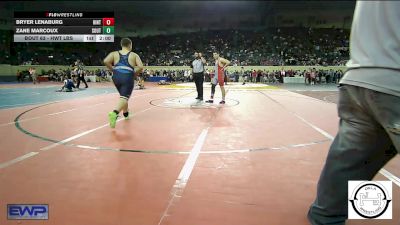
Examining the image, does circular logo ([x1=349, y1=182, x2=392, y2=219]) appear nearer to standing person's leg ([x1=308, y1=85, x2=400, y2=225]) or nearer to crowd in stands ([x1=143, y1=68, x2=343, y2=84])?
standing person's leg ([x1=308, y1=85, x2=400, y2=225])

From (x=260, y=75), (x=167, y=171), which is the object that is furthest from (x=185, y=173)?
(x=260, y=75)

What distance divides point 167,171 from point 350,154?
1929 millimetres

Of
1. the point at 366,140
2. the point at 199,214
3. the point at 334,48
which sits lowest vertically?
the point at 199,214

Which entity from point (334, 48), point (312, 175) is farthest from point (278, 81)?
point (312, 175)

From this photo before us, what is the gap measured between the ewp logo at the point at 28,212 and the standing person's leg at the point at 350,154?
1945mm

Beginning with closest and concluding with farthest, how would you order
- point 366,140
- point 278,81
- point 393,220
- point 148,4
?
point 366,140 < point 393,220 < point 148,4 < point 278,81

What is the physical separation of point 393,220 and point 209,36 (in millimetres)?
39301

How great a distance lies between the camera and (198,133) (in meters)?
5.29

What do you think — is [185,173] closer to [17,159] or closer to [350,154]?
[350,154]

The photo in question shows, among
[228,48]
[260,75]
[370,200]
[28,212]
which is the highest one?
[228,48]

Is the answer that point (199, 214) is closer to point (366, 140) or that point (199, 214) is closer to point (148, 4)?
point (366, 140)

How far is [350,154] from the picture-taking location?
1861 mm

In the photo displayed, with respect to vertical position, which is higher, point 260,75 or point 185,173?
point 260,75
